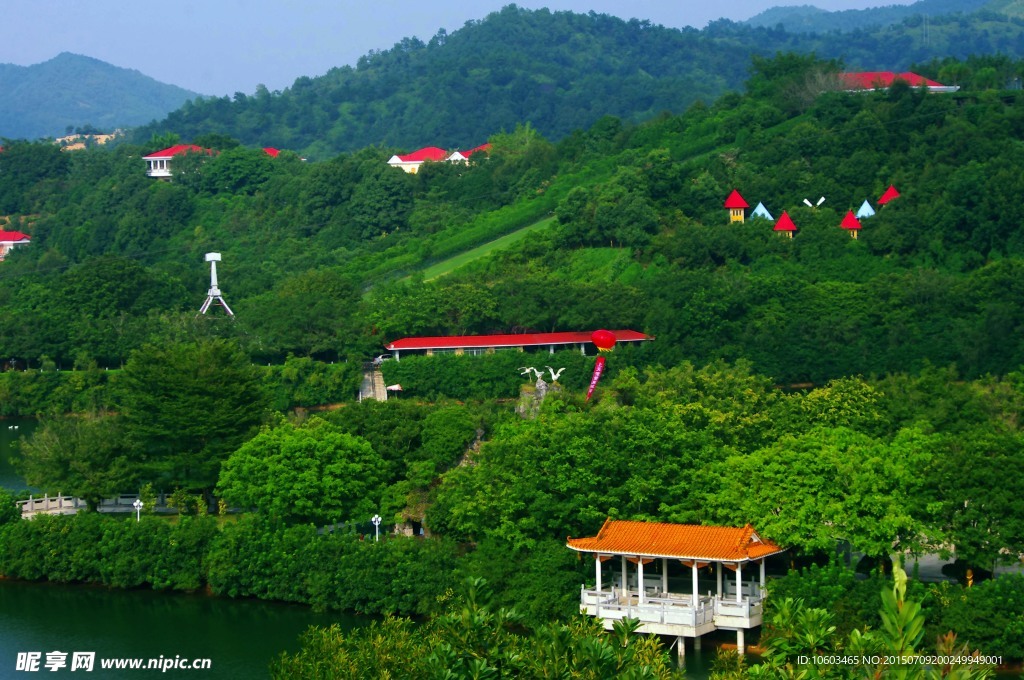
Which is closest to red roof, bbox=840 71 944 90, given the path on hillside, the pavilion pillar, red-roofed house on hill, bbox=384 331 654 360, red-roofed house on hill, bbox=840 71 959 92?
red-roofed house on hill, bbox=840 71 959 92

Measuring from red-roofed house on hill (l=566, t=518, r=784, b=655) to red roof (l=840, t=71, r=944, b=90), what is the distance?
1239 inches

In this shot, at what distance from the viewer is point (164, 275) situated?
47312 mm

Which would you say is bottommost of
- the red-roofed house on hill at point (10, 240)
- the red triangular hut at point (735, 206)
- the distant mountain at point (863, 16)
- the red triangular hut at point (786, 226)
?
the red-roofed house on hill at point (10, 240)

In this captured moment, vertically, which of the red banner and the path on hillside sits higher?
the path on hillside

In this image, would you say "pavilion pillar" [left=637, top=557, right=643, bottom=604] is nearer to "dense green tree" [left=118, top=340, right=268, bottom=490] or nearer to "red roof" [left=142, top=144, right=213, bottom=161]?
"dense green tree" [left=118, top=340, right=268, bottom=490]

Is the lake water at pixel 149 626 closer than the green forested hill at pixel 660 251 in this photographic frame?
Yes

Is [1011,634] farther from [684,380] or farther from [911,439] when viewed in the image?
[684,380]

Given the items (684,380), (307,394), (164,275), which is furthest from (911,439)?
(164,275)

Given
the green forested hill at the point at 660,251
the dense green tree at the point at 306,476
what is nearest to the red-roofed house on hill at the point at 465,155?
the green forested hill at the point at 660,251

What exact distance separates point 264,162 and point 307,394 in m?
26.6

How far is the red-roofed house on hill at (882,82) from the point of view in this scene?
50.2 metres

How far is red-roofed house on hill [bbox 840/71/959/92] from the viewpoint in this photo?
50.2 metres

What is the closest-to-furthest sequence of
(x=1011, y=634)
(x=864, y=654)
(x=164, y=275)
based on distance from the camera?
(x=864, y=654) < (x=1011, y=634) < (x=164, y=275)

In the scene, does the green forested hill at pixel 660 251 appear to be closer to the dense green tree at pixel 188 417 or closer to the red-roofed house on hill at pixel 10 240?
the red-roofed house on hill at pixel 10 240
